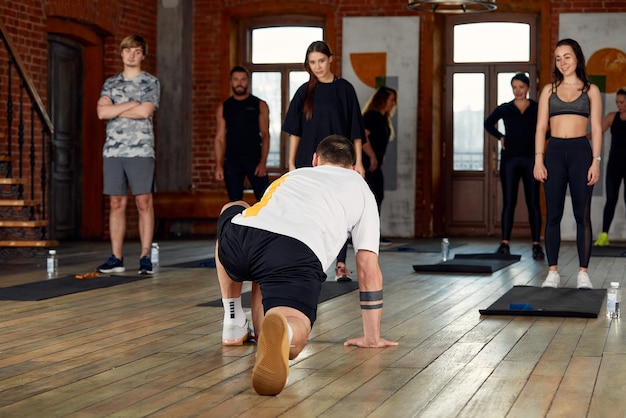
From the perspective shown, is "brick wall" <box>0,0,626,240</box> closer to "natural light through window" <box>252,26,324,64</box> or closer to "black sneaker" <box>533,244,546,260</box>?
"natural light through window" <box>252,26,324,64</box>

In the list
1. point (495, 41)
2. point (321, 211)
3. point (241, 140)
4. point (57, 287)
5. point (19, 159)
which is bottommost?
point (57, 287)

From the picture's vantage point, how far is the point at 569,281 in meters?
7.01

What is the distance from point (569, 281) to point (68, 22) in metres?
6.40

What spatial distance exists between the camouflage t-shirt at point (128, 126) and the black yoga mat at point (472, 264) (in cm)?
224

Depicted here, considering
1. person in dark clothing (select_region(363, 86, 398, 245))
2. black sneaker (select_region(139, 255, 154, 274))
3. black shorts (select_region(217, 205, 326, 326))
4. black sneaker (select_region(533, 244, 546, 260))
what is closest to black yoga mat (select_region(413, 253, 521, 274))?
black sneaker (select_region(533, 244, 546, 260))

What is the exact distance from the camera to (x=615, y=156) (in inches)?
426

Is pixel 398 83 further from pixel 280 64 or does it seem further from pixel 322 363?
pixel 322 363

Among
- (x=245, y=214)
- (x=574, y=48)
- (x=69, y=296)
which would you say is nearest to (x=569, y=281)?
(x=574, y=48)

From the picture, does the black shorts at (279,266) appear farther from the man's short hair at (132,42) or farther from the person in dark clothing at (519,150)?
the person in dark clothing at (519,150)

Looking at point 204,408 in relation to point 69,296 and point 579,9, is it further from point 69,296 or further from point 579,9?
point 579,9

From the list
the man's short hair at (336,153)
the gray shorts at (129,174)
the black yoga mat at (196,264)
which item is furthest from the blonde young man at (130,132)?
the man's short hair at (336,153)

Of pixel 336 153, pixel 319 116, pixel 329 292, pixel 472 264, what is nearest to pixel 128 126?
pixel 319 116

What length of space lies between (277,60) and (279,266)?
392 inches

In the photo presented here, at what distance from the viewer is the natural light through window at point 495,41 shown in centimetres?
1280
